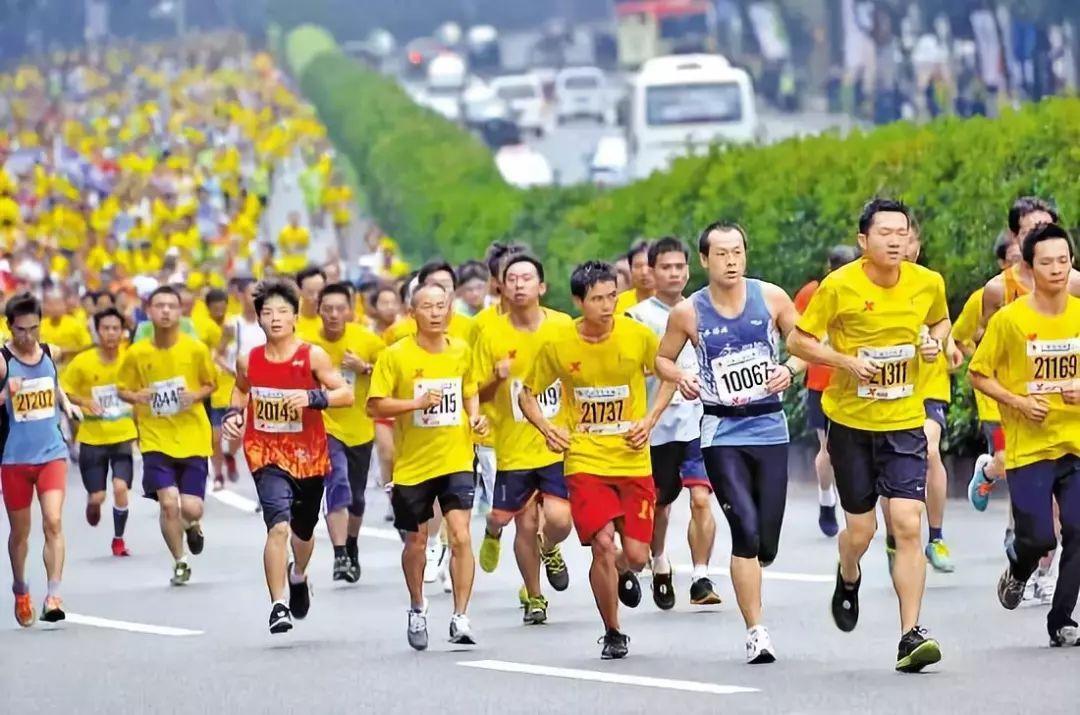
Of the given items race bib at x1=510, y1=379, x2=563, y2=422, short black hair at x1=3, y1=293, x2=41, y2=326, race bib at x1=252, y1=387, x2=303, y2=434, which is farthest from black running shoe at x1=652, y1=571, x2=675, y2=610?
short black hair at x1=3, y1=293, x2=41, y2=326

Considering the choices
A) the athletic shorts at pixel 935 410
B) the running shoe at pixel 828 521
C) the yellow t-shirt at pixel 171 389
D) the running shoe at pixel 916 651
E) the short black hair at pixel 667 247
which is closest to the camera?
the running shoe at pixel 916 651

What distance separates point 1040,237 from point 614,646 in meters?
2.42

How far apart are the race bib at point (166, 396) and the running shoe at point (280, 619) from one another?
3818 mm

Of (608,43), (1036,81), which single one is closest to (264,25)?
(608,43)

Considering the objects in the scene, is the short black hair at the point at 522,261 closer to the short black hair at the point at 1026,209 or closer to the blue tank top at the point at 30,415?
the short black hair at the point at 1026,209

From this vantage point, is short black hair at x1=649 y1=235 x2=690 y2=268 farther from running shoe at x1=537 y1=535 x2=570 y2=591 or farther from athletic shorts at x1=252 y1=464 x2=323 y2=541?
athletic shorts at x1=252 y1=464 x2=323 y2=541

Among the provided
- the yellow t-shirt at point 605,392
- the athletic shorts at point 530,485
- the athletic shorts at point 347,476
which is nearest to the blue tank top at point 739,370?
the yellow t-shirt at point 605,392

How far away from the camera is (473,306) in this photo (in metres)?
18.8

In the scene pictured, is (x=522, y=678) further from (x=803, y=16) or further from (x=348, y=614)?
(x=803, y=16)

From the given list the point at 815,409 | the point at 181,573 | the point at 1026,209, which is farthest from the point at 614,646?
the point at 815,409

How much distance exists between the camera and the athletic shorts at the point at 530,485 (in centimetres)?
1459

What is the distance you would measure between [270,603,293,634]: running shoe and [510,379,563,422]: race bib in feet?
4.47

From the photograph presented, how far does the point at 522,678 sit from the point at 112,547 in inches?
294

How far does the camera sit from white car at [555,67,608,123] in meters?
87.3
